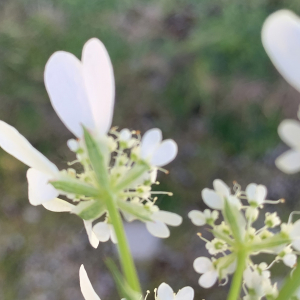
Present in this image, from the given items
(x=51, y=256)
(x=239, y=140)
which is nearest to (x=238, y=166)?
(x=239, y=140)

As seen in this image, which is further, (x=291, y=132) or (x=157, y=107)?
(x=157, y=107)

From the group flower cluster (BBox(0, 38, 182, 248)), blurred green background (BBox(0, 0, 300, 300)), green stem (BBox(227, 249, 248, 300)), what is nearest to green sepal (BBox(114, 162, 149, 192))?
flower cluster (BBox(0, 38, 182, 248))

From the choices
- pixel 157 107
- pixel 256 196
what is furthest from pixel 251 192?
pixel 157 107

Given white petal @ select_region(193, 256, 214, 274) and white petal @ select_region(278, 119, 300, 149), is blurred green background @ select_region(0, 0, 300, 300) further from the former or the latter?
white petal @ select_region(278, 119, 300, 149)

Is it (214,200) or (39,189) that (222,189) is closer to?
(214,200)

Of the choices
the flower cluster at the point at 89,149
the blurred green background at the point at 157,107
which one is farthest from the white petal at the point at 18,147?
the blurred green background at the point at 157,107

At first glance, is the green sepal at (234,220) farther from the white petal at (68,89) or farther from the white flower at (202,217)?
the white petal at (68,89)
